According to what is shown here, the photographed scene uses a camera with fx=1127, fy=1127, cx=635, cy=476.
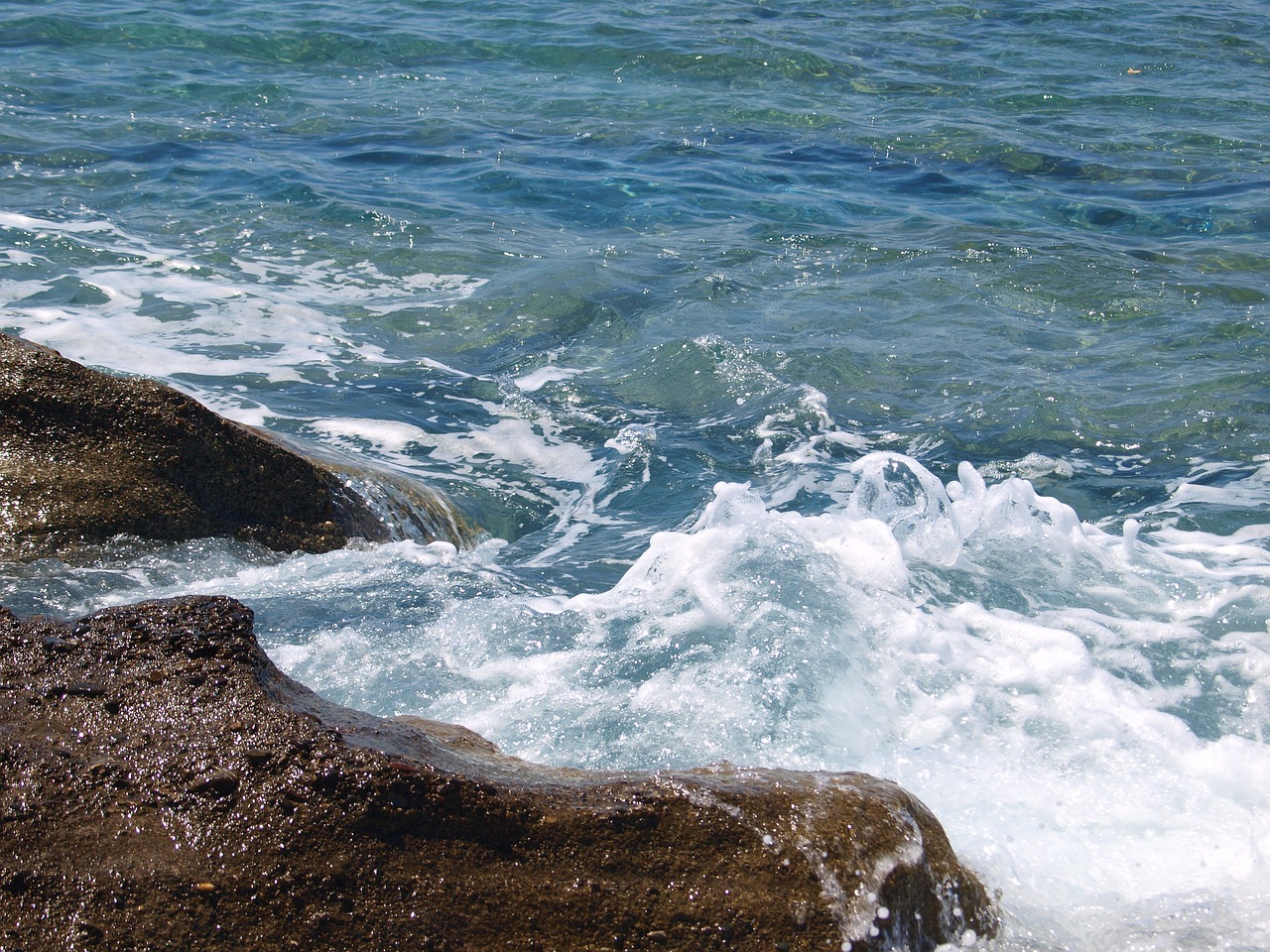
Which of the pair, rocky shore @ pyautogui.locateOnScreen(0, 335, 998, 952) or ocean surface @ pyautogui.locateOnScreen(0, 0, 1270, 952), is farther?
ocean surface @ pyautogui.locateOnScreen(0, 0, 1270, 952)

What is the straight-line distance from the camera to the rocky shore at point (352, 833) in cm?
184

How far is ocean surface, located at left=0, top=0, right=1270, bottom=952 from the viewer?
327 cm

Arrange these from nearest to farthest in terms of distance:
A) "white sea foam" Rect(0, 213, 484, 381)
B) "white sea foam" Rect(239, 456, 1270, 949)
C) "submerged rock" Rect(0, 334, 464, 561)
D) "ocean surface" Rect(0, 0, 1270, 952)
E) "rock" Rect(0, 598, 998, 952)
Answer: "rock" Rect(0, 598, 998, 952) → "white sea foam" Rect(239, 456, 1270, 949) → "ocean surface" Rect(0, 0, 1270, 952) → "submerged rock" Rect(0, 334, 464, 561) → "white sea foam" Rect(0, 213, 484, 381)

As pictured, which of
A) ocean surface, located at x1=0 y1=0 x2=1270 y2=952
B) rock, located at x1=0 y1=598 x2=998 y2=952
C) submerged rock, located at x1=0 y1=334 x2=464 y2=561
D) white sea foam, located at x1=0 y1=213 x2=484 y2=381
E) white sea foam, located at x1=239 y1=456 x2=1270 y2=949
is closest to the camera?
rock, located at x1=0 y1=598 x2=998 y2=952

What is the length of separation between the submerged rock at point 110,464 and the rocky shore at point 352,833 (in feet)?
3.87

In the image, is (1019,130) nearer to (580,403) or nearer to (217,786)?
(580,403)

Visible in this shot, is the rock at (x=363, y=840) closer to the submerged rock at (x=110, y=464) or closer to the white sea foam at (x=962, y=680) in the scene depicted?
the white sea foam at (x=962, y=680)

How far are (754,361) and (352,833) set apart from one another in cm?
511

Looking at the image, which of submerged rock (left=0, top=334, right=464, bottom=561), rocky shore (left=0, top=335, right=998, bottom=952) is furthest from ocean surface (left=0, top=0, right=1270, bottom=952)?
rocky shore (left=0, top=335, right=998, bottom=952)

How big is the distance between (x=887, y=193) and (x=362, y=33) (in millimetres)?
7618

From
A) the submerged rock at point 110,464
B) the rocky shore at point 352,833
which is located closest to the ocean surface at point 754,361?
the submerged rock at point 110,464

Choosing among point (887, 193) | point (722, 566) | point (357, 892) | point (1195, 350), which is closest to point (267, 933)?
point (357, 892)

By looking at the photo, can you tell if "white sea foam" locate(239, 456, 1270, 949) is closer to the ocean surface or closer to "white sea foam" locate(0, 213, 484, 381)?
the ocean surface

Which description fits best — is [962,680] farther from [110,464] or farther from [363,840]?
[110,464]
